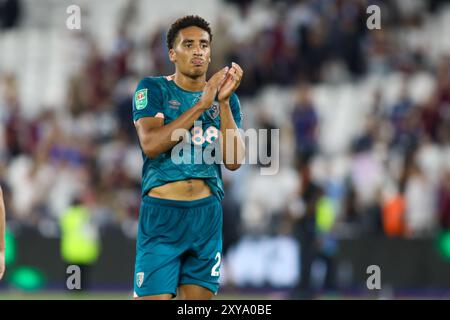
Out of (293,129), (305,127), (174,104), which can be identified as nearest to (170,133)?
(174,104)

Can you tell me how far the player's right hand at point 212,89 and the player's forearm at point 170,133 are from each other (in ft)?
0.09

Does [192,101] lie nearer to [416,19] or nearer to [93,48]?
[93,48]

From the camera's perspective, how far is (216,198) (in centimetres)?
688

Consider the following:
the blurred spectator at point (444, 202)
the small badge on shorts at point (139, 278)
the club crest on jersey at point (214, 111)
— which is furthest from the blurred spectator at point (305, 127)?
the small badge on shorts at point (139, 278)

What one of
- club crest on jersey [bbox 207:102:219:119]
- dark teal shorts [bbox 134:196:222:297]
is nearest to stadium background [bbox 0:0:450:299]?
club crest on jersey [bbox 207:102:219:119]

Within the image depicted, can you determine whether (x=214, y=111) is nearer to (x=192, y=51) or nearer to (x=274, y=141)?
(x=192, y=51)

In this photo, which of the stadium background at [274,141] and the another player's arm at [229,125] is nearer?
the another player's arm at [229,125]

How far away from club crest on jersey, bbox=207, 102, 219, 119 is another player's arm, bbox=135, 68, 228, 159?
274 mm

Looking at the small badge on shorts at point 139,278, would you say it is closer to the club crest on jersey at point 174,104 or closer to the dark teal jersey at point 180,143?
the dark teal jersey at point 180,143

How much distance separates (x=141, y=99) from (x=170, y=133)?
0.40 meters

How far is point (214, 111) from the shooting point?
6938 mm

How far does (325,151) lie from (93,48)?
4627 mm

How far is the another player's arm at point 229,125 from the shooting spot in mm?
6742
